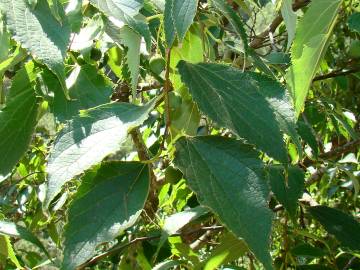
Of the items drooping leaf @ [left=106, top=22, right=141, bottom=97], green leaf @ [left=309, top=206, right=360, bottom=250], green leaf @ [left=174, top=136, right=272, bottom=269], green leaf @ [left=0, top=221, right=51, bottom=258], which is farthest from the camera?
green leaf @ [left=309, top=206, right=360, bottom=250]

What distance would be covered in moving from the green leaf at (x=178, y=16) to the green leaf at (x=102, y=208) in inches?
5.8

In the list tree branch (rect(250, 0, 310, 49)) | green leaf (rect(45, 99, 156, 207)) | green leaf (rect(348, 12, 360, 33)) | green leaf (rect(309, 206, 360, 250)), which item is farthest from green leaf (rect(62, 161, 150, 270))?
tree branch (rect(250, 0, 310, 49))

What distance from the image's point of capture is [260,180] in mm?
565

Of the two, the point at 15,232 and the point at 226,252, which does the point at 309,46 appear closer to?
the point at 226,252

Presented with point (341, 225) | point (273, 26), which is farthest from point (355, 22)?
point (273, 26)

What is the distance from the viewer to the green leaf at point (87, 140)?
0.56 meters

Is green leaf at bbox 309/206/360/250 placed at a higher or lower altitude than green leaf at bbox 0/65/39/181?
lower

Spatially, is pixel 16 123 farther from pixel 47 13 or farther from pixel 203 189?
pixel 203 189

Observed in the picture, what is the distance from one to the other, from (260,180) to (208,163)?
5 cm

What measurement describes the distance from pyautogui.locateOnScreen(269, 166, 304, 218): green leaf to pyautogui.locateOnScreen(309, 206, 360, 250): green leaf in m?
0.13

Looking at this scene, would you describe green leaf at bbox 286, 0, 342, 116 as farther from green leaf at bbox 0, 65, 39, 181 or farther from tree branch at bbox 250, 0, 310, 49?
tree branch at bbox 250, 0, 310, 49

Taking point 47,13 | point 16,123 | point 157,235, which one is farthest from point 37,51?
point 157,235

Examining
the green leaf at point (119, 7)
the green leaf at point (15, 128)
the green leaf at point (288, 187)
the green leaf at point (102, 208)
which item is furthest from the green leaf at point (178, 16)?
the green leaf at point (288, 187)

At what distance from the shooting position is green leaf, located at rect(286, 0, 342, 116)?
0.62 m
